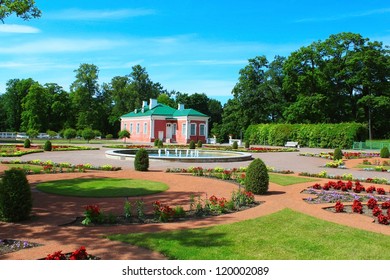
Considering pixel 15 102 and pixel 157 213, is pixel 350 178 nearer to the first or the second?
pixel 157 213

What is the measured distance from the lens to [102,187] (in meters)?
12.2

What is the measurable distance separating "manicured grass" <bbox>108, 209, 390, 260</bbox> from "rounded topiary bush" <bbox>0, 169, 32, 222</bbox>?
2.45 m

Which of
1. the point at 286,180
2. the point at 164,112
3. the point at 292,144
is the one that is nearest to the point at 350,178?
the point at 286,180

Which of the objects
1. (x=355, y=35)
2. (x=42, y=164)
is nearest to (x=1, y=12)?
(x=42, y=164)

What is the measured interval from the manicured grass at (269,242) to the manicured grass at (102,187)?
453cm

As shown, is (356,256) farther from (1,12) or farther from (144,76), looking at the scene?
(144,76)

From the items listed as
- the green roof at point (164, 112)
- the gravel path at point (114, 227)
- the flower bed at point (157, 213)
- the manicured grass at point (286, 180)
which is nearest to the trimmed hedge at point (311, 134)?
the green roof at point (164, 112)

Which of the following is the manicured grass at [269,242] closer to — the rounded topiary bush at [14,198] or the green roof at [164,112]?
the rounded topiary bush at [14,198]

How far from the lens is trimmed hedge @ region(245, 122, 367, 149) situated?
4178cm

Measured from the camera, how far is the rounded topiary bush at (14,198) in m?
7.71

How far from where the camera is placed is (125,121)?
62.8 m

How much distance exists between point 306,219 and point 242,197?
213cm

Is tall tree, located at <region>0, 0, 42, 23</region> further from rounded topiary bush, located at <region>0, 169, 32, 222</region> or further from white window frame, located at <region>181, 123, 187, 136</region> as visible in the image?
white window frame, located at <region>181, 123, 187, 136</region>

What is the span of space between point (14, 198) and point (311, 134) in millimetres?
41849
